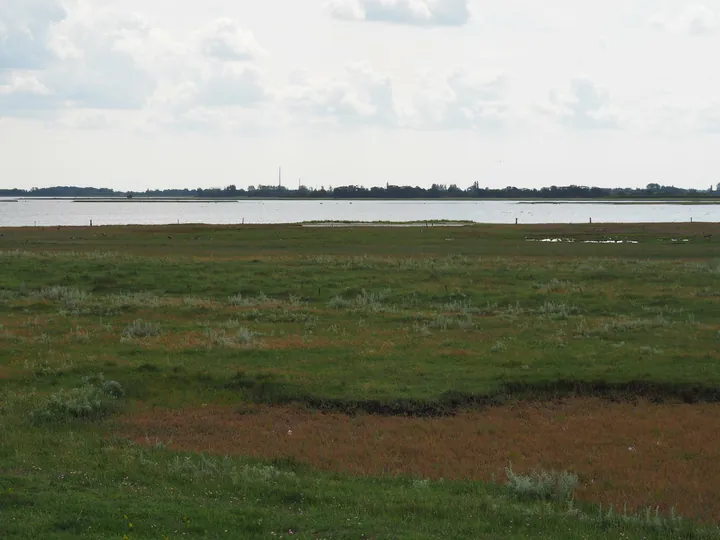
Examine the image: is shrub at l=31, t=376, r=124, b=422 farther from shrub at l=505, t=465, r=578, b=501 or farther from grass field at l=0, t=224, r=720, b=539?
shrub at l=505, t=465, r=578, b=501

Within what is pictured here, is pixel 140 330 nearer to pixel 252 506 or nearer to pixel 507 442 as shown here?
→ pixel 507 442

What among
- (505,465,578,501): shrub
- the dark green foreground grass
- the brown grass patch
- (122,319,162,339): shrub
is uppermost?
(122,319,162,339): shrub

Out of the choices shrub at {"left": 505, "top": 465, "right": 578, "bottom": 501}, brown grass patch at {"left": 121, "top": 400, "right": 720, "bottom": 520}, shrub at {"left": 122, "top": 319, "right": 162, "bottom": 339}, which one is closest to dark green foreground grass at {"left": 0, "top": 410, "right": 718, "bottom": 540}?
shrub at {"left": 505, "top": 465, "right": 578, "bottom": 501}

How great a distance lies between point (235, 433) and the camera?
1745 cm

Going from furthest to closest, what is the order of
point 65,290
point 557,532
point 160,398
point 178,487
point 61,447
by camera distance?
point 65,290 → point 160,398 → point 61,447 → point 178,487 → point 557,532

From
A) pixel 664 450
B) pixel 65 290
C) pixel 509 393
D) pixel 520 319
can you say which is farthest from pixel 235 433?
pixel 65 290

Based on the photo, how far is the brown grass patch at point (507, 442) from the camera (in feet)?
47.4

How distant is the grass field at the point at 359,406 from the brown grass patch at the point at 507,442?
0.07m

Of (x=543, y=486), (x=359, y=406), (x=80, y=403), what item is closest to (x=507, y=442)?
(x=543, y=486)

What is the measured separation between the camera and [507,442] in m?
17.0

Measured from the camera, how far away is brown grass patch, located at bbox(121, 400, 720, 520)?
14.4 meters

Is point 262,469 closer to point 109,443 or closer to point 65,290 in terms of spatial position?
point 109,443

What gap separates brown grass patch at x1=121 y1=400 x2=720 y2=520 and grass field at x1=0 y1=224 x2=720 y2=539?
2.7 inches

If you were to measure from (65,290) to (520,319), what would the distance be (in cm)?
2034
